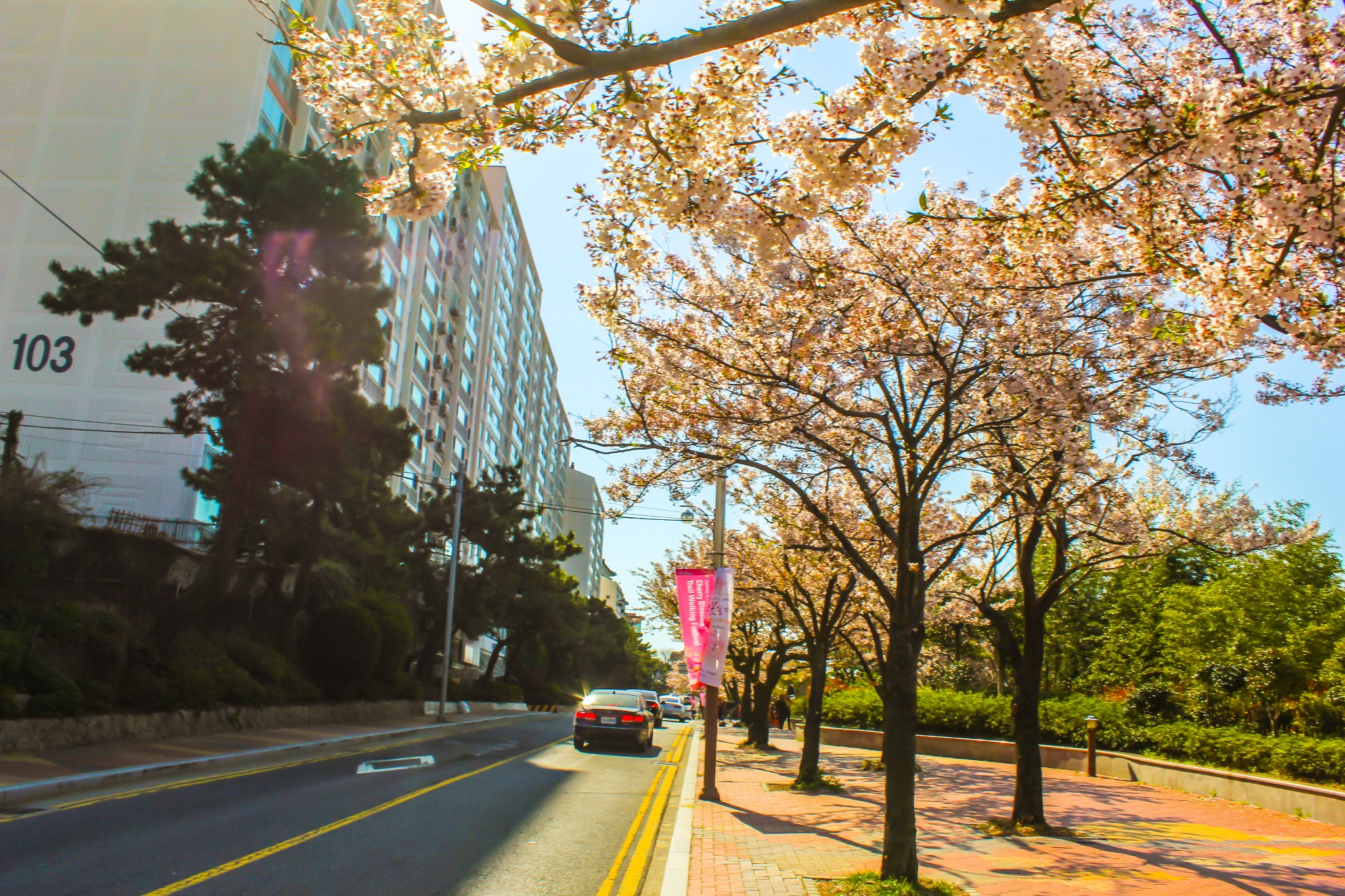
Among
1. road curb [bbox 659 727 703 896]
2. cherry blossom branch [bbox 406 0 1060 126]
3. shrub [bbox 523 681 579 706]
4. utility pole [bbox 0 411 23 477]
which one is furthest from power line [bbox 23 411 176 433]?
shrub [bbox 523 681 579 706]

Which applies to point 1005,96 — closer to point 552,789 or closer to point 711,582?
point 711,582

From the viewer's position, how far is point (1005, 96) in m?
5.99

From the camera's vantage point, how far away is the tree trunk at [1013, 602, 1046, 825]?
466 inches

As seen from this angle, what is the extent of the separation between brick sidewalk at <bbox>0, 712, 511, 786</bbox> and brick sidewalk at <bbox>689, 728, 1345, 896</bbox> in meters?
8.53

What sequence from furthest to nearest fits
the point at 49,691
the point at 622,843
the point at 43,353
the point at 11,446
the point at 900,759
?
the point at 43,353
the point at 11,446
the point at 49,691
the point at 622,843
the point at 900,759

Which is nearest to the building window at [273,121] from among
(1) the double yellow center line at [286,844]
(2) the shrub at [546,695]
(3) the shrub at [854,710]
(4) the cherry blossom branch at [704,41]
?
(1) the double yellow center line at [286,844]

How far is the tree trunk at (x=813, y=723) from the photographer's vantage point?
638 inches

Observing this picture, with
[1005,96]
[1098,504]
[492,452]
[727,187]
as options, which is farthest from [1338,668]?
[492,452]

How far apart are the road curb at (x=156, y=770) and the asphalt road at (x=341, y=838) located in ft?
1.94

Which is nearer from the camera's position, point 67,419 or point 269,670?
→ point 269,670

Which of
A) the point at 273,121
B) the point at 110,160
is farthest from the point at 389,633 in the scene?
the point at 110,160

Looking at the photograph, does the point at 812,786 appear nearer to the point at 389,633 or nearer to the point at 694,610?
the point at 694,610

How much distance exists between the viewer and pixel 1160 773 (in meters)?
18.6

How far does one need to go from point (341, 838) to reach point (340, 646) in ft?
68.4
